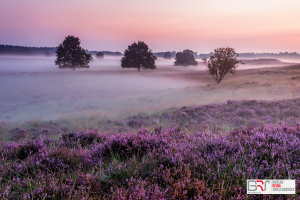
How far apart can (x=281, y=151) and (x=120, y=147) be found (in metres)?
3.02

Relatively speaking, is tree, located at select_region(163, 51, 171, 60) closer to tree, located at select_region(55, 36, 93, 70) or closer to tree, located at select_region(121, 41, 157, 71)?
tree, located at select_region(121, 41, 157, 71)

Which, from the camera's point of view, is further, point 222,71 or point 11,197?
point 222,71

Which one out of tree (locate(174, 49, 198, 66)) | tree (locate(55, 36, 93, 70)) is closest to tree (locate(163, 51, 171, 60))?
tree (locate(174, 49, 198, 66))

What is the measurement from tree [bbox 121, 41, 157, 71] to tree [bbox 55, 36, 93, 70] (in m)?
13.8

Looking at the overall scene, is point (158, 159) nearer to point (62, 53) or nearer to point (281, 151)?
point (281, 151)

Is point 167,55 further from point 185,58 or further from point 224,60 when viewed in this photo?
point 224,60

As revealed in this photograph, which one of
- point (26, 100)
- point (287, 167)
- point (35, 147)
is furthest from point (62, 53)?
point (287, 167)

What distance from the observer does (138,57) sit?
60281mm

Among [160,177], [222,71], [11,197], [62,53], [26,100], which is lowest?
[26,100]

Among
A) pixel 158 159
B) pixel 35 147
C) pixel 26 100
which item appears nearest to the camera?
pixel 158 159

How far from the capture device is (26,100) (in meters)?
22.7

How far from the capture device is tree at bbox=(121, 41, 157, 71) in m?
60.1

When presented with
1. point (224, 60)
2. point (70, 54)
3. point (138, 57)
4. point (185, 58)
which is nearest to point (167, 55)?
point (185, 58)

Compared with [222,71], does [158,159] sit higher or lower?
lower
